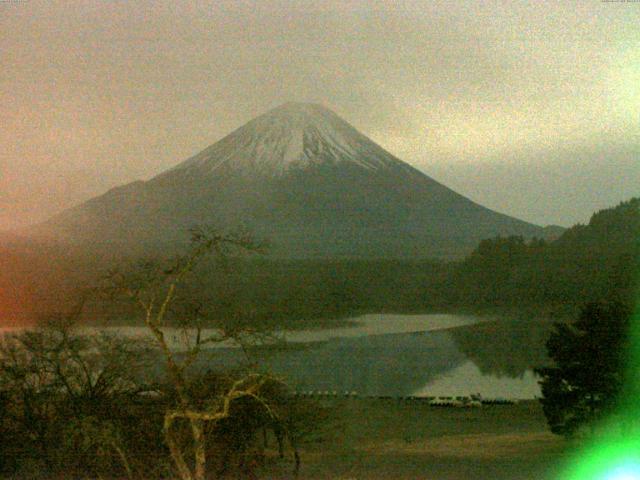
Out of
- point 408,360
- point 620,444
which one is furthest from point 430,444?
point 408,360

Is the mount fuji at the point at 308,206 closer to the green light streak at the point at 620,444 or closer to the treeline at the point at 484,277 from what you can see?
the treeline at the point at 484,277

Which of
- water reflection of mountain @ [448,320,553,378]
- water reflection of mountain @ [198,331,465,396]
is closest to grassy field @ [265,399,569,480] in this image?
water reflection of mountain @ [198,331,465,396]

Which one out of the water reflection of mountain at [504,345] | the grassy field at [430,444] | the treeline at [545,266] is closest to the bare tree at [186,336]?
the grassy field at [430,444]

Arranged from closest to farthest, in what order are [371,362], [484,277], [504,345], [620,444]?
[620,444]
[371,362]
[504,345]
[484,277]

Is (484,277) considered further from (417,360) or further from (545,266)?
(417,360)

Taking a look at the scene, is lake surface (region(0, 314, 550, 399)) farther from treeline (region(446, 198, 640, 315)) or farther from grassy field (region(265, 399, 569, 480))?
treeline (region(446, 198, 640, 315))

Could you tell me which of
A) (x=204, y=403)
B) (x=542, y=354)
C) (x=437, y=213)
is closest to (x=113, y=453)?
(x=204, y=403)
